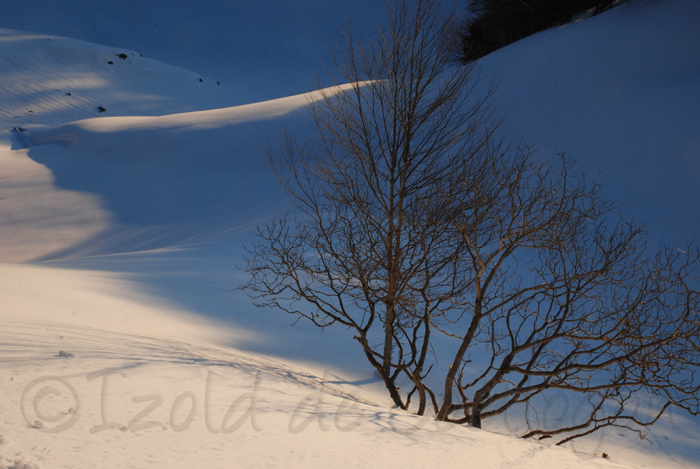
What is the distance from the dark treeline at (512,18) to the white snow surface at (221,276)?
315 centimetres

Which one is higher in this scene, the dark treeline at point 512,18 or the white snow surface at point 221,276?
the dark treeline at point 512,18

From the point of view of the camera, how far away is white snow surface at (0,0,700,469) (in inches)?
87.3

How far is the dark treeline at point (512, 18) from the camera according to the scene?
18.5 meters

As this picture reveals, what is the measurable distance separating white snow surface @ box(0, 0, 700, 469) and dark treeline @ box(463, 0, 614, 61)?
10.3 ft

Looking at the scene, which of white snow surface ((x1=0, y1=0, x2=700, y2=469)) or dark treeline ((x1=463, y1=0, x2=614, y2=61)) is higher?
dark treeline ((x1=463, y1=0, x2=614, y2=61))

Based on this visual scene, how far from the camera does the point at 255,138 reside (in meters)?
16.4

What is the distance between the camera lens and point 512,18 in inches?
828

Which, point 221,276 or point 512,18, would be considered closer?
point 221,276

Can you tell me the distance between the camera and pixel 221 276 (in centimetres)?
829

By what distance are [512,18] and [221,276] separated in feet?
63.8

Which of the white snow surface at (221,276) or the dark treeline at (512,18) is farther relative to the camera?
the dark treeline at (512,18)

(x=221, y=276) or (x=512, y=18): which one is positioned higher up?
(x=512, y=18)

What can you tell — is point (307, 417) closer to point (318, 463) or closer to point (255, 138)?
point (318, 463)

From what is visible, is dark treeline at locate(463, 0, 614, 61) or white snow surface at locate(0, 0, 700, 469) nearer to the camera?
white snow surface at locate(0, 0, 700, 469)
